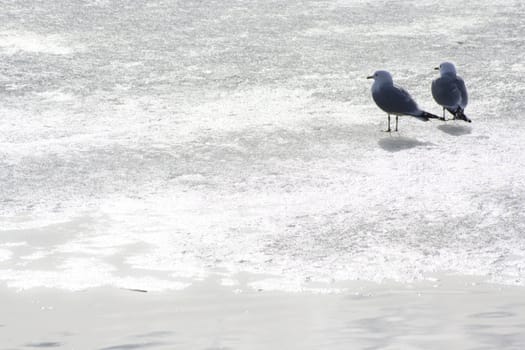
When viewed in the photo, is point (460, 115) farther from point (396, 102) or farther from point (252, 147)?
point (252, 147)

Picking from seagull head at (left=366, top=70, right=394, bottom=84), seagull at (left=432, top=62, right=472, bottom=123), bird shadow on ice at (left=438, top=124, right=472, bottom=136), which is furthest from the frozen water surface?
seagull head at (left=366, top=70, right=394, bottom=84)

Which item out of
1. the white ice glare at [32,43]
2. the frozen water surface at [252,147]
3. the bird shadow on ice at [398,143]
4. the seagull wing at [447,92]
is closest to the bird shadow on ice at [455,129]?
the frozen water surface at [252,147]

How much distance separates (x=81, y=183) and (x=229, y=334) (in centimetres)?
235

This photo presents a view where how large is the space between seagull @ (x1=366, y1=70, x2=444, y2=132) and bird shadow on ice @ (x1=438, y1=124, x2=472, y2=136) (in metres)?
0.08

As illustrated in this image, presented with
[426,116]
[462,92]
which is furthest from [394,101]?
[462,92]

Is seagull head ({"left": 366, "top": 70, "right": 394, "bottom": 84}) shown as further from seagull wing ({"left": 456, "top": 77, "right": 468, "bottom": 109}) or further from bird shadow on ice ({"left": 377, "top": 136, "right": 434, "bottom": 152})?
bird shadow on ice ({"left": 377, "top": 136, "right": 434, "bottom": 152})

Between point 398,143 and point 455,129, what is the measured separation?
1.76 feet

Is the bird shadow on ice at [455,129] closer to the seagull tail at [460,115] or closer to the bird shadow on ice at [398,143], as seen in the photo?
the seagull tail at [460,115]

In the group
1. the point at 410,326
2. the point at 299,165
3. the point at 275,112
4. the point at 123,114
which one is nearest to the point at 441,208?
the point at 299,165

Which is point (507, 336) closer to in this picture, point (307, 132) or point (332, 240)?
point (332, 240)

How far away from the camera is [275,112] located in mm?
7430

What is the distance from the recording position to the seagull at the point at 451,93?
23.5 ft

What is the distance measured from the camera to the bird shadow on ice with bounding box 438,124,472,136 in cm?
698

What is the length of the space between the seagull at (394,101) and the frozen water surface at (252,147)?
0.38 ft
